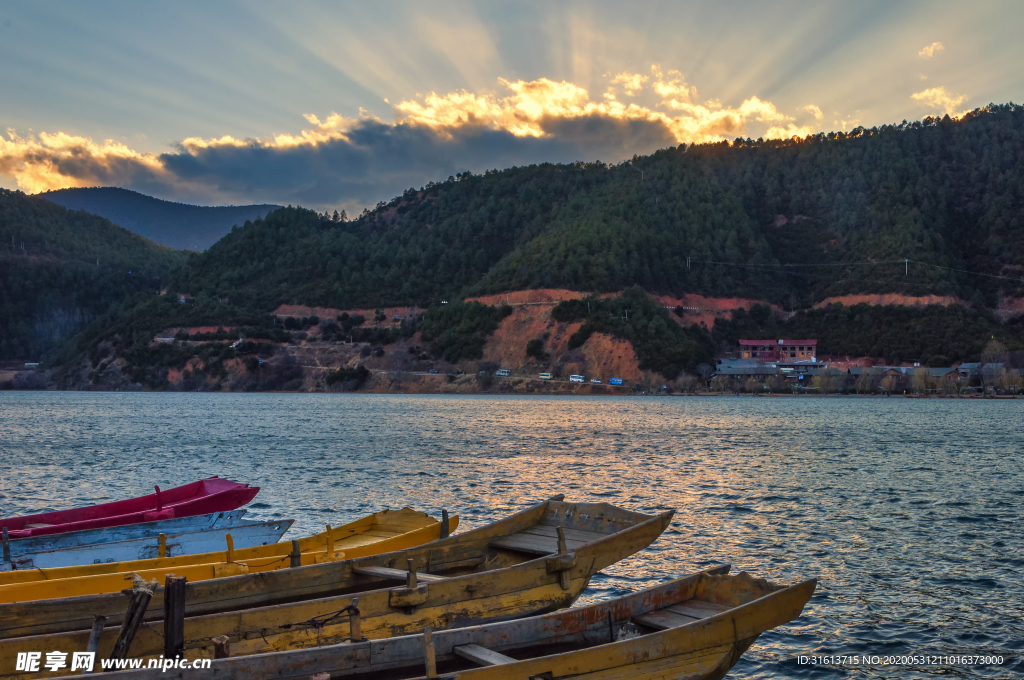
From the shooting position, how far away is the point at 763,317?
15988 cm

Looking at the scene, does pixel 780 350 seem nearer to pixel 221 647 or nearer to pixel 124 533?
pixel 124 533

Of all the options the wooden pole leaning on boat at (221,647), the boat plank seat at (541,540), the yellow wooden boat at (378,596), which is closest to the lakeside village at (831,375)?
the boat plank seat at (541,540)

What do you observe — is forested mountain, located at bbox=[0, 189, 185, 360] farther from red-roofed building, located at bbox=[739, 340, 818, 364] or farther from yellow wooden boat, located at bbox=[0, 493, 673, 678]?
yellow wooden boat, located at bbox=[0, 493, 673, 678]

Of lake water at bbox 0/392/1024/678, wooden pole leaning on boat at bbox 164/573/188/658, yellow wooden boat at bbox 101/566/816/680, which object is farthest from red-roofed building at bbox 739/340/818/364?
wooden pole leaning on boat at bbox 164/573/188/658

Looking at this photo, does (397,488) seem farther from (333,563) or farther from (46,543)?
(333,563)

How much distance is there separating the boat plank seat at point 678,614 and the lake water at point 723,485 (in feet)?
10.5

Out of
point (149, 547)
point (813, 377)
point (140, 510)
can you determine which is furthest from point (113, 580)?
point (813, 377)

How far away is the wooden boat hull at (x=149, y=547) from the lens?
52.0ft

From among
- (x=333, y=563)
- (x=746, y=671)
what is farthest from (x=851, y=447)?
(x=333, y=563)

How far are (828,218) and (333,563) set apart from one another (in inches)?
7500

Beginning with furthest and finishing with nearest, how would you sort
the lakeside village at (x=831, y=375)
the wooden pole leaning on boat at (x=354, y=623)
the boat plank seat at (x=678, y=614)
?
the lakeside village at (x=831, y=375) → the boat plank seat at (x=678, y=614) → the wooden pole leaning on boat at (x=354, y=623)

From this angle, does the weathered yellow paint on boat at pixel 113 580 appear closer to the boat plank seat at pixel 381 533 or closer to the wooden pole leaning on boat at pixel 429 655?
the boat plank seat at pixel 381 533

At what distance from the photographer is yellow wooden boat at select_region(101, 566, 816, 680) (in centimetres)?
862

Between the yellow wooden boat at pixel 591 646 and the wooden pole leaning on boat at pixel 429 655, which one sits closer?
the wooden pole leaning on boat at pixel 429 655
